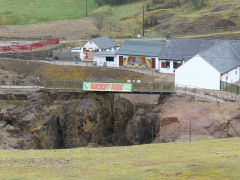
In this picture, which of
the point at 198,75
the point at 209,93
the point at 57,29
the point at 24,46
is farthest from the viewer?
the point at 57,29

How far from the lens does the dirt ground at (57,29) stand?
12256cm

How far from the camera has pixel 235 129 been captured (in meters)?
54.0

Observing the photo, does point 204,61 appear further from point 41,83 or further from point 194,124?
point 41,83

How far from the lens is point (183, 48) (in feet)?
280

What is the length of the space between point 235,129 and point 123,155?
1950 cm

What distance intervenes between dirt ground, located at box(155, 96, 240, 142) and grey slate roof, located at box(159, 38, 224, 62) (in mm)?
20212

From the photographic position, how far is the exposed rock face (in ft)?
210

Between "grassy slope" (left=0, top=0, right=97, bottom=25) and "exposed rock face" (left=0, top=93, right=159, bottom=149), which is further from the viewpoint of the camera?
"grassy slope" (left=0, top=0, right=97, bottom=25)

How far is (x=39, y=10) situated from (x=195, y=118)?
366 ft

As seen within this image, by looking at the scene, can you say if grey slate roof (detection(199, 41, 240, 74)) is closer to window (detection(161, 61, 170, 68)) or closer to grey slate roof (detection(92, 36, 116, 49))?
window (detection(161, 61, 170, 68))

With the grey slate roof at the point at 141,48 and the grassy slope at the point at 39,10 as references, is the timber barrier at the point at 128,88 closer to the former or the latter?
the grey slate roof at the point at 141,48

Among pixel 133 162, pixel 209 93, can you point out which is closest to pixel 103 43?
pixel 209 93

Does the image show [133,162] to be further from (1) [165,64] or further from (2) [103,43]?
(2) [103,43]

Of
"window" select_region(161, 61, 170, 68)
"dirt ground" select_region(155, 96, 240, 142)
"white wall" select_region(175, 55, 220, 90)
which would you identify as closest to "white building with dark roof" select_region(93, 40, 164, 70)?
"window" select_region(161, 61, 170, 68)
